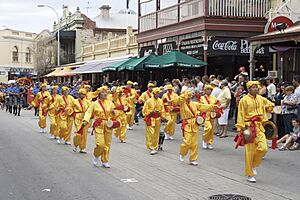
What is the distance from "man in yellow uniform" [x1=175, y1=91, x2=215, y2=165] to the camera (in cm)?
1121

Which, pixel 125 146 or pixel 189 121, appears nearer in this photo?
pixel 189 121

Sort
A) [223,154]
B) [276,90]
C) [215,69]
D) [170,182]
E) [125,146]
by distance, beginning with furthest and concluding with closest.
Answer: [215,69] → [276,90] → [125,146] → [223,154] → [170,182]

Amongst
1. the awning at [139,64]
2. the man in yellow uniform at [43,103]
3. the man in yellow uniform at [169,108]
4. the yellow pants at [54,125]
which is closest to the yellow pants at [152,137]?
the man in yellow uniform at [169,108]

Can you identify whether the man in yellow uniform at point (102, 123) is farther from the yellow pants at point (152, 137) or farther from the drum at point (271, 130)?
the drum at point (271, 130)

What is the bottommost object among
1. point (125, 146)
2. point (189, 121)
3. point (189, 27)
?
point (125, 146)

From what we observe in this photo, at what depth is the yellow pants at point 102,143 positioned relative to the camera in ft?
34.9

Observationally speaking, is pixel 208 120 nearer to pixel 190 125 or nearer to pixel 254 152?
pixel 190 125

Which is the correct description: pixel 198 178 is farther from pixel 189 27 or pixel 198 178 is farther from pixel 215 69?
pixel 215 69

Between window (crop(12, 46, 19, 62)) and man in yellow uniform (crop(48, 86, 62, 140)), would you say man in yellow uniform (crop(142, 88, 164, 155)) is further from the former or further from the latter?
window (crop(12, 46, 19, 62))

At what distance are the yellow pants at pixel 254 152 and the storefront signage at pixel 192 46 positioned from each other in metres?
14.1

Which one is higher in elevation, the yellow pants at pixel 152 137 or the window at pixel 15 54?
the window at pixel 15 54

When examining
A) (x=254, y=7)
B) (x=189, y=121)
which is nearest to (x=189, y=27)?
(x=254, y=7)

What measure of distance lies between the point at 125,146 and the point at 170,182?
5.43 m

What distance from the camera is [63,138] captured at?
15.0 metres
